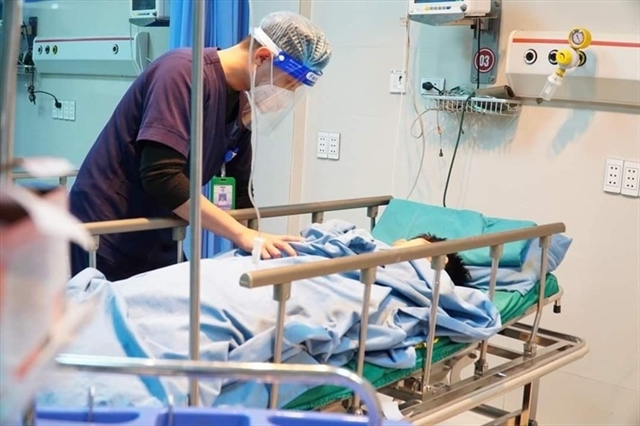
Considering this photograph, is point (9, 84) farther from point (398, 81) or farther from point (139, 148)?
point (398, 81)

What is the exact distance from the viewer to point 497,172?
2838 mm

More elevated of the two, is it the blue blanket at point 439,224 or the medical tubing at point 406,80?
the medical tubing at point 406,80

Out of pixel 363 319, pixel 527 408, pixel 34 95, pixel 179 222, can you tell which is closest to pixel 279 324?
A: pixel 363 319

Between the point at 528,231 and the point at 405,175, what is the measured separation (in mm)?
1157

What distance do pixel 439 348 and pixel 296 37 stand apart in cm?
87

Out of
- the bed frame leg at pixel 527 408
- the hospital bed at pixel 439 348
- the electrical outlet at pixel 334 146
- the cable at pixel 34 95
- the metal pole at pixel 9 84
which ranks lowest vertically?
the bed frame leg at pixel 527 408

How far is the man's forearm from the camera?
1.91 meters

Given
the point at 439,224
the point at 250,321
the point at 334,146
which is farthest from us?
the point at 334,146

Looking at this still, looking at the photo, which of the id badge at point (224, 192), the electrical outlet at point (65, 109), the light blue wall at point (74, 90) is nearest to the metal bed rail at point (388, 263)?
the id badge at point (224, 192)

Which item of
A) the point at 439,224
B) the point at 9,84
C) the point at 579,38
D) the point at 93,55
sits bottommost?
the point at 439,224

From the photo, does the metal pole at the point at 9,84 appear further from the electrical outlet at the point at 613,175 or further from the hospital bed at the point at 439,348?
the electrical outlet at the point at 613,175

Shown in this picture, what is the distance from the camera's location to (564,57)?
2426 millimetres

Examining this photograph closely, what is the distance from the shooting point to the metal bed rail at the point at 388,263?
139cm

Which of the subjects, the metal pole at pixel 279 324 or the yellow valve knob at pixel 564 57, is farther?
the yellow valve knob at pixel 564 57
